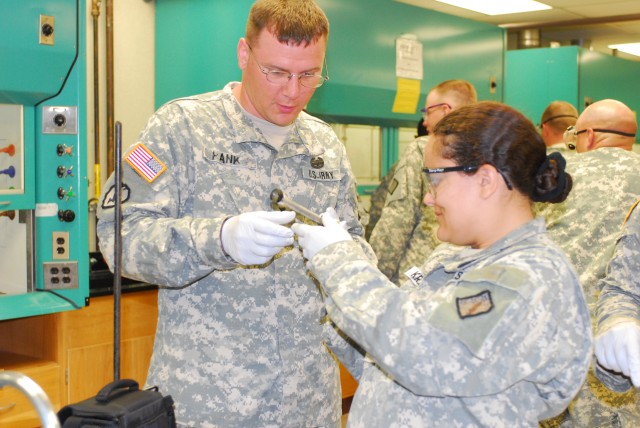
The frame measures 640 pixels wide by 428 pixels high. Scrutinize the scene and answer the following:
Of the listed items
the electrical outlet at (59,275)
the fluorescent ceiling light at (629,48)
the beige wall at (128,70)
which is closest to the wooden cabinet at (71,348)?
the electrical outlet at (59,275)

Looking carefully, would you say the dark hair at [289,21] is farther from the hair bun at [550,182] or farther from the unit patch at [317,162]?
the hair bun at [550,182]

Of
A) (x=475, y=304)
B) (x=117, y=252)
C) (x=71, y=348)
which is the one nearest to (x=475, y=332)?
(x=475, y=304)

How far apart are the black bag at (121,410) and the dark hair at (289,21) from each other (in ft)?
2.96

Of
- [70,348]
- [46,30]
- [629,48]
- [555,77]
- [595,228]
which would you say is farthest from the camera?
[629,48]

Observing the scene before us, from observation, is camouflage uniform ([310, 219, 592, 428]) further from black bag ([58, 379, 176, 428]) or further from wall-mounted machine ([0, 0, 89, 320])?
wall-mounted machine ([0, 0, 89, 320])

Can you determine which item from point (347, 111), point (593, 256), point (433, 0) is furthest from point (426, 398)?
point (433, 0)

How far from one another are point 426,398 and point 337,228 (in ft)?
1.14

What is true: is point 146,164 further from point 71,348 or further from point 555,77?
point 555,77

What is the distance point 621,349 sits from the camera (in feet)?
5.32

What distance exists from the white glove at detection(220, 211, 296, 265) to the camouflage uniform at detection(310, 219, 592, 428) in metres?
0.17

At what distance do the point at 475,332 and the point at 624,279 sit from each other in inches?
34.4

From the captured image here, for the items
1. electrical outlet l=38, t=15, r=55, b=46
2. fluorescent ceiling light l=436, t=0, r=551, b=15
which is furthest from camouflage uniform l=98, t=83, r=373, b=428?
fluorescent ceiling light l=436, t=0, r=551, b=15

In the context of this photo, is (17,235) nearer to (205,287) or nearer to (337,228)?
(205,287)

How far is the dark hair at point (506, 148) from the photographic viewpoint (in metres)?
1.35
